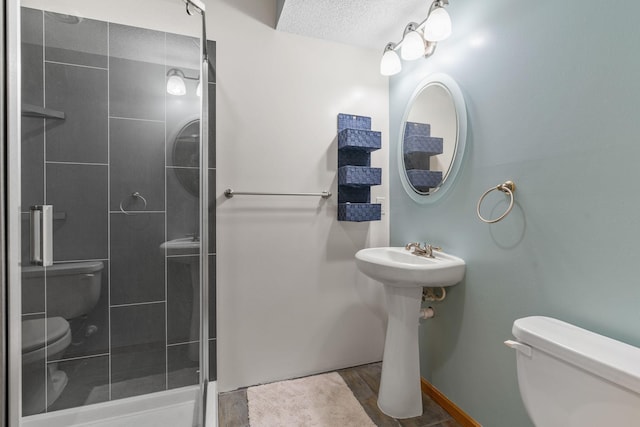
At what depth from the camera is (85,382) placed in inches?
48.8

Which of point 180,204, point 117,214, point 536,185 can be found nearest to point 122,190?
point 117,214

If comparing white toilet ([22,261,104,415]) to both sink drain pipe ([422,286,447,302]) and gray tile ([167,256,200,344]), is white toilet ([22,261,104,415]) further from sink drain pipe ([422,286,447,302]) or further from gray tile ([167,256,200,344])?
sink drain pipe ([422,286,447,302])

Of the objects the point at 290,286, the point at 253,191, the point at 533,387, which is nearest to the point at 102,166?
the point at 253,191

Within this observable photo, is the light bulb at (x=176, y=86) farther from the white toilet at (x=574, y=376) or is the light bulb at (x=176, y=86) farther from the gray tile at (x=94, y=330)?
the white toilet at (x=574, y=376)

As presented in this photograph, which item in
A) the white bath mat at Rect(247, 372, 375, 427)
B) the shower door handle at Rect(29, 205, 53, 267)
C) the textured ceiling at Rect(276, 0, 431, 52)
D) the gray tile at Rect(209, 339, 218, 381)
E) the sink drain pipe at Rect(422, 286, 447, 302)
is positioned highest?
the textured ceiling at Rect(276, 0, 431, 52)

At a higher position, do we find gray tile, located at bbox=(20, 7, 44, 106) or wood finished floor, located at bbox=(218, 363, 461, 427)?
gray tile, located at bbox=(20, 7, 44, 106)

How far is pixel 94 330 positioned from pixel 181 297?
1.16ft

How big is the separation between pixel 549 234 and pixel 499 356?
560 mm

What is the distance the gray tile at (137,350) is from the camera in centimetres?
130

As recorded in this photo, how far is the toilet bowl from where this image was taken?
2.64ft

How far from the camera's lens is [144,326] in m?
1.36

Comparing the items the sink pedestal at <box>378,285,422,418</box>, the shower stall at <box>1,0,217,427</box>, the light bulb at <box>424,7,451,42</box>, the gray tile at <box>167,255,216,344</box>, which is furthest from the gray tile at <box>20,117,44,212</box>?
the light bulb at <box>424,7,451,42</box>

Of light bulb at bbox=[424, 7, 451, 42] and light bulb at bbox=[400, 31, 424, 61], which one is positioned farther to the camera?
light bulb at bbox=[400, 31, 424, 61]

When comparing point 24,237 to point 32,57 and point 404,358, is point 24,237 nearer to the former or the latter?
point 32,57
